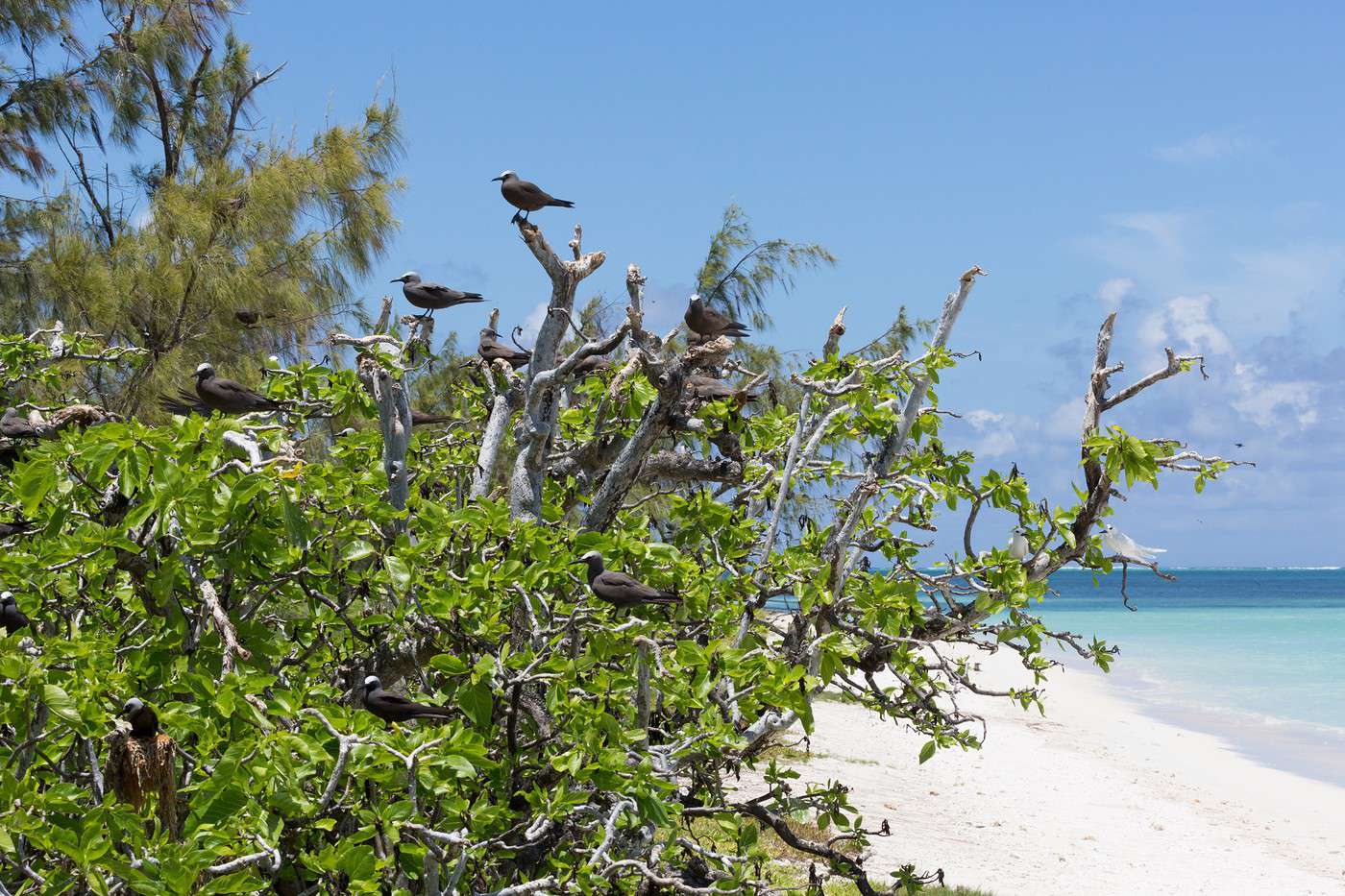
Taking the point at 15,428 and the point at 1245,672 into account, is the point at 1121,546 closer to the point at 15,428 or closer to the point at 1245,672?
the point at 15,428

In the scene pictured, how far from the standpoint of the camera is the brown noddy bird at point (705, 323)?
606cm

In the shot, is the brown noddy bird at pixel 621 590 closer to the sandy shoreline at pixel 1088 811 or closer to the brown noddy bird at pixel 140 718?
the brown noddy bird at pixel 140 718

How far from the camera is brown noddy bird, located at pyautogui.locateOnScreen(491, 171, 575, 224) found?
6.36 meters

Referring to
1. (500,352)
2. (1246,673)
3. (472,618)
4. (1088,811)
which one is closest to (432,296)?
(500,352)

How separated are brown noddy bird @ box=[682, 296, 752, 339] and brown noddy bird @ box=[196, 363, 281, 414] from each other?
2.09 m

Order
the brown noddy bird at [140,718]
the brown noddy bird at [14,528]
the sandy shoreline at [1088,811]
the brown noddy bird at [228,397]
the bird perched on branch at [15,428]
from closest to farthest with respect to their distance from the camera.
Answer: the brown noddy bird at [140,718] < the brown noddy bird at [14,528] < the brown noddy bird at [228,397] < the bird perched on branch at [15,428] < the sandy shoreline at [1088,811]

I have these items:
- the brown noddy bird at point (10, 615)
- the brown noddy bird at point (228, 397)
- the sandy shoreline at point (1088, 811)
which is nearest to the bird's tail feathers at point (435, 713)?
the brown noddy bird at point (10, 615)

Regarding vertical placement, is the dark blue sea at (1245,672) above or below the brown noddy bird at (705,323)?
below

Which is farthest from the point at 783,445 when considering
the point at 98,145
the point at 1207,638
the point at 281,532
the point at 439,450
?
the point at 1207,638

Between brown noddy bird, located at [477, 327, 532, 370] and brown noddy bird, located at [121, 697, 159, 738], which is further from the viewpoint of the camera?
brown noddy bird, located at [477, 327, 532, 370]

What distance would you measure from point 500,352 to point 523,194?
874mm

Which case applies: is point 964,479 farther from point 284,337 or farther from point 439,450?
point 284,337

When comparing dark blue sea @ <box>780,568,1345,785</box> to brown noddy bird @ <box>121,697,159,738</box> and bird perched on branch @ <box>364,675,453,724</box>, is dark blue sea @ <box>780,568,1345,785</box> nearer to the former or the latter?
bird perched on branch @ <box>364,675,453,724</box>

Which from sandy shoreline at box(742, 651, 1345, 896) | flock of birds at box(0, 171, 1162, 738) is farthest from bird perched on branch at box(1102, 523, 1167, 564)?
sandy shoreline at box(742, 651, 1345, 896)
